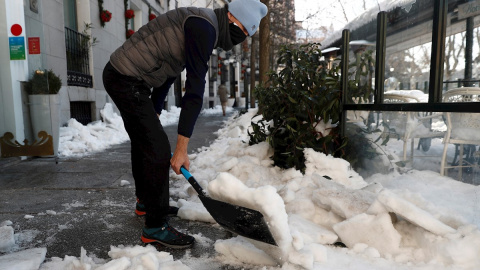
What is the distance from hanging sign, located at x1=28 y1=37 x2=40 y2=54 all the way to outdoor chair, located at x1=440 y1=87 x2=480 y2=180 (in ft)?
17.0

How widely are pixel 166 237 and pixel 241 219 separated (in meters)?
0.66

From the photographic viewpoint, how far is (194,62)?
2.08 metres

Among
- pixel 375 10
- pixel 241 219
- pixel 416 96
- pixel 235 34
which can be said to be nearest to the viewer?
Result: pixel 241 219

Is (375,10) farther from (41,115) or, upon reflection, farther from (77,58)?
(77,58)

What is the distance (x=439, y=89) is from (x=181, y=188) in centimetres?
245

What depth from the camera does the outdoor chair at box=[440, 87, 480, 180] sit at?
2098 mm

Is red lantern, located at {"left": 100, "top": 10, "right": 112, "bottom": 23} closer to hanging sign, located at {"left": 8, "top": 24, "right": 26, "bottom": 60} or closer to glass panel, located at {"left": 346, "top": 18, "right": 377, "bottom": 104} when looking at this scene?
hanging sign, located at {"left": 8, "top": 24, "right": 26, "bottom": 60}

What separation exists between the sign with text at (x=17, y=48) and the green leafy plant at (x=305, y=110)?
3.53 m

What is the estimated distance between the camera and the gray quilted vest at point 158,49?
2191 mm

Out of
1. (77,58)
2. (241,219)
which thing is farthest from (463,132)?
(77,58)

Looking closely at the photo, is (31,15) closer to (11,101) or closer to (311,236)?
(11,101)

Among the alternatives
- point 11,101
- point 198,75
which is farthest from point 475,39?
point 11,101

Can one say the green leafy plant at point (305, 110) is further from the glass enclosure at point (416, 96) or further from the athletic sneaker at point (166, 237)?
the athletic sneaker at point (166, 237)

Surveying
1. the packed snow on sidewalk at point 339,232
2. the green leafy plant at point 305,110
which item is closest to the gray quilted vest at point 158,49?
the packed snow on sidewalk at point 339,232
